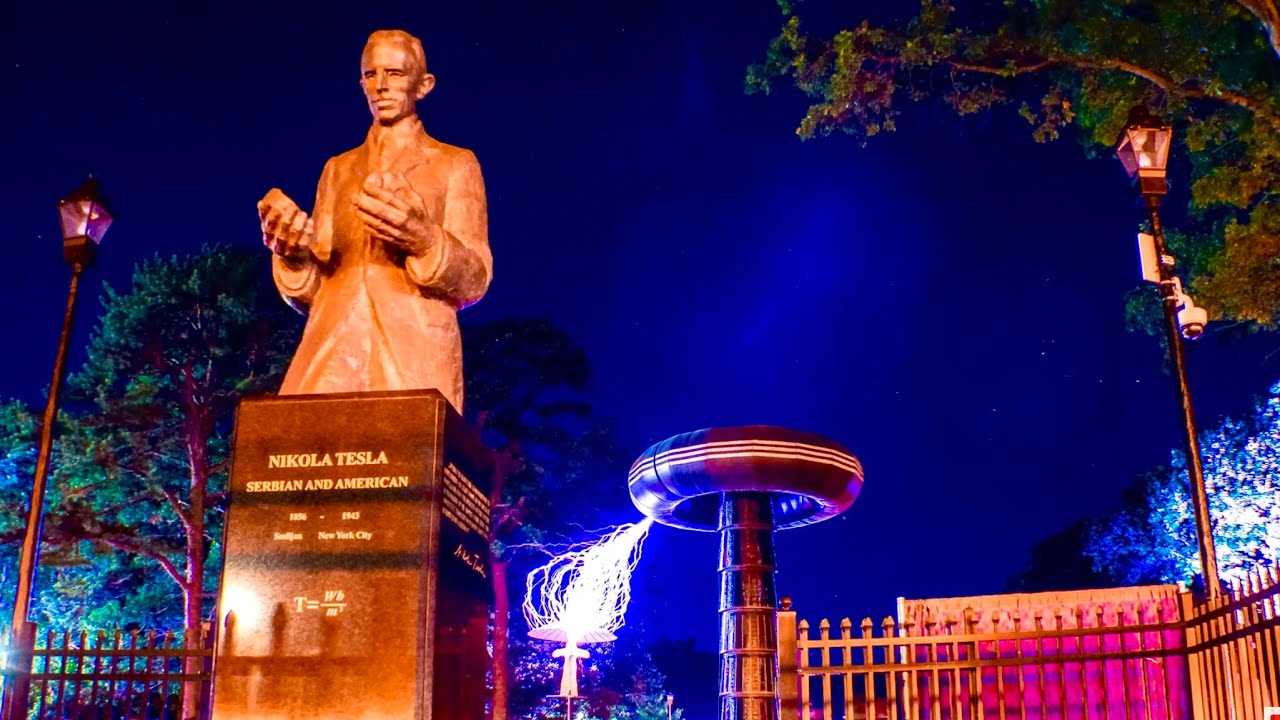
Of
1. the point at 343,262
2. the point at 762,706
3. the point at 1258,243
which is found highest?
the point at 1258,243

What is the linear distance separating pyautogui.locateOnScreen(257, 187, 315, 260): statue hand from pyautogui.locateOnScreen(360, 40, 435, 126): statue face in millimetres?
956

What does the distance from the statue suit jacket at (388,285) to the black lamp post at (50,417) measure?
4632mm

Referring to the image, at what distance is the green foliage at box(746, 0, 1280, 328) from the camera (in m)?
14.4

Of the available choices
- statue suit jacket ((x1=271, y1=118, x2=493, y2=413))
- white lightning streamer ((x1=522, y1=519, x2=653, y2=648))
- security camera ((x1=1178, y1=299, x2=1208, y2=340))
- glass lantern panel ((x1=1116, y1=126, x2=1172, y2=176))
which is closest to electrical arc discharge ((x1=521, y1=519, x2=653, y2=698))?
white lightning streamer ((x1=522, y1=519, x2=653, y2=648))

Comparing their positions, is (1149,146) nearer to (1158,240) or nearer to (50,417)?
(1158,240)

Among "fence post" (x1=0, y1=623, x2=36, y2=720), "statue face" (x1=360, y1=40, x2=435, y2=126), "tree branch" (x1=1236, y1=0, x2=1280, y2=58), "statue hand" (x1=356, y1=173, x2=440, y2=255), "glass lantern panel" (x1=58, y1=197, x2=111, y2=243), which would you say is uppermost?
"tree branch" (x1=1236, y1=0, x2=1280, y2=58)

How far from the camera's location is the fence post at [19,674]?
8516mm

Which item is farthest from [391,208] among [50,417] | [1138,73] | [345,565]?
[1138,73]

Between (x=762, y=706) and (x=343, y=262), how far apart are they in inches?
350

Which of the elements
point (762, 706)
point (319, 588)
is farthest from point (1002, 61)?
point (319, 588)

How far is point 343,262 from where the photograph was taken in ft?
20.1

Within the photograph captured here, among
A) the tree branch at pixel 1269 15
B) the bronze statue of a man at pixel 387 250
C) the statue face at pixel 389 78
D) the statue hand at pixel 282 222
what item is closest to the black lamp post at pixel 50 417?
the bronze statue of a man at pixel 387 250

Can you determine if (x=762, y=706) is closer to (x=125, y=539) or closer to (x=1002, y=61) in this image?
(x=1002, y=61)

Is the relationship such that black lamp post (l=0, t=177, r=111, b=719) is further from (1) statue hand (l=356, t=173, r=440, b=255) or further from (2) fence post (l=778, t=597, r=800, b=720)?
(2) fence post (l=778, t=597, r=800, b=720)
